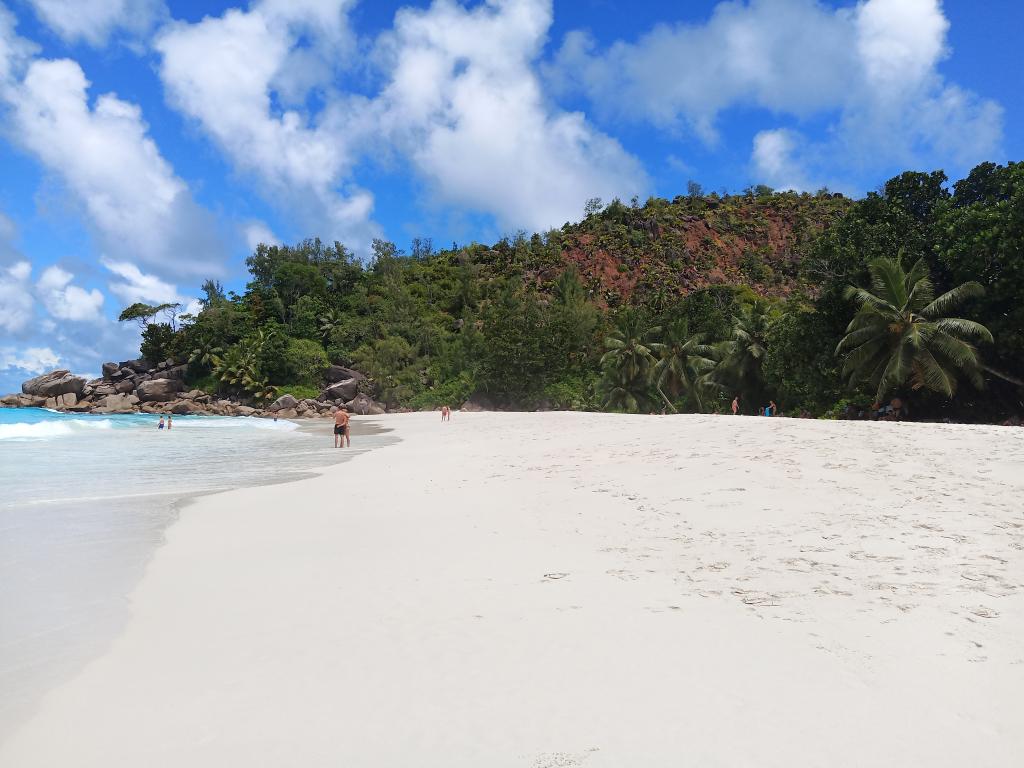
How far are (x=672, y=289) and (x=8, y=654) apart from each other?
92355mm

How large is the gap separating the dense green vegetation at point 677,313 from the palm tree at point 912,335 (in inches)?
3.2

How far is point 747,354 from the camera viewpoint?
36156 mm

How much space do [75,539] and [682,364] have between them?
40107 millimetres

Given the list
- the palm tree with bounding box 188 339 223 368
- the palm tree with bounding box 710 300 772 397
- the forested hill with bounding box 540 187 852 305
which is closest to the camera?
the palm tree with bounding box 710 300 772 397

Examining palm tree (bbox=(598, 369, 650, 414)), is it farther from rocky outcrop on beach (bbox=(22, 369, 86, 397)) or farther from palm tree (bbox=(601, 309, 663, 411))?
rocky outcrop on beach (bbox=(22, 369, 86, 397))

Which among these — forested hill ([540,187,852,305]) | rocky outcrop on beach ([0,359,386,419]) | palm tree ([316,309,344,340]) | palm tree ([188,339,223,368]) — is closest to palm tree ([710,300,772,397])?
rocky outcrop on beach ([0,359,386,419])

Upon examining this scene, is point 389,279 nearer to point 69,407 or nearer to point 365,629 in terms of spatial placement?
point 69,407

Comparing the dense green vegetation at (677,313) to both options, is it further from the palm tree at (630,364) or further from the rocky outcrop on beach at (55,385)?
the rocky outcrop on beach at (55,385)

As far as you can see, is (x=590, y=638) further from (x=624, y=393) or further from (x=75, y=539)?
(x=624, y=393)

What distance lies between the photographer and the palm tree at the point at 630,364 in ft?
148

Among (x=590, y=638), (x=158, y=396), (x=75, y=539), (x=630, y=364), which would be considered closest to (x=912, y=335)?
(x=590, y=638)

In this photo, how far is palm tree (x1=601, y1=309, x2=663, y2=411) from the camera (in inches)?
1775

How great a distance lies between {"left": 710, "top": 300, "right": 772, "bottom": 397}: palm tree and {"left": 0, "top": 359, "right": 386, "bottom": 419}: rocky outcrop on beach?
39.6 metres

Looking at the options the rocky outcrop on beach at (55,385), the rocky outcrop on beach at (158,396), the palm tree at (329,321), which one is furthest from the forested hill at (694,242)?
the rocky outcrop on beach at (55,385)
